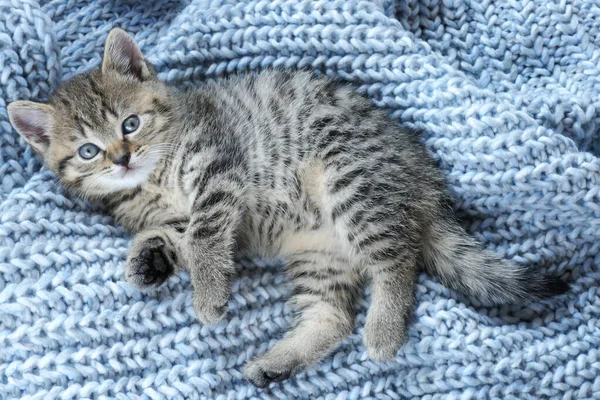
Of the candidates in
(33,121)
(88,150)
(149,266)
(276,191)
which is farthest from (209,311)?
(33,121)

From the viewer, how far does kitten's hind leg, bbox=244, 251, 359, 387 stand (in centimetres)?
125

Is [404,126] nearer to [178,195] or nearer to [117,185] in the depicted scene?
[178,195]

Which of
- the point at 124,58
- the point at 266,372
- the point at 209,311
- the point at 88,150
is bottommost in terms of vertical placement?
the point at 266,372

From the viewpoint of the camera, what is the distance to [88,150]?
1.26 m

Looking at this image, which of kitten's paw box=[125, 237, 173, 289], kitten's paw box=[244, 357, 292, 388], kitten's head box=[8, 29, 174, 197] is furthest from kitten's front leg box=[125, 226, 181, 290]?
kitten's paw box=[244, 357, 292, 388]

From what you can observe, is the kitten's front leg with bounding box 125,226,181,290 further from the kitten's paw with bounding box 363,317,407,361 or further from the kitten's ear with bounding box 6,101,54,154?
the kitten's paw with bounding box 363,317,407,361

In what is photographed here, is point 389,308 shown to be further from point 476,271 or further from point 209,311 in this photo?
point 209,311

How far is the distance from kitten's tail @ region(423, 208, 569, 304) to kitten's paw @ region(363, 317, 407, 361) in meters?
0.16

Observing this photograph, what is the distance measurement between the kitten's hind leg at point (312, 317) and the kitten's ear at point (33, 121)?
0.61 metres

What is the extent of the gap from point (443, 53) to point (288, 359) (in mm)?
821

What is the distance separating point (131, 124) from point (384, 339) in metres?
0.71

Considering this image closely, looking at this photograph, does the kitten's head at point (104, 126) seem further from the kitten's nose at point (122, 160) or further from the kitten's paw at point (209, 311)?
the kitten's paw at point (209, 311)

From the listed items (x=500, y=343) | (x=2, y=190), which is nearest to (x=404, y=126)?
(x=500, y=343)

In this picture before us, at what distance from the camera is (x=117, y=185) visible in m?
1.26
